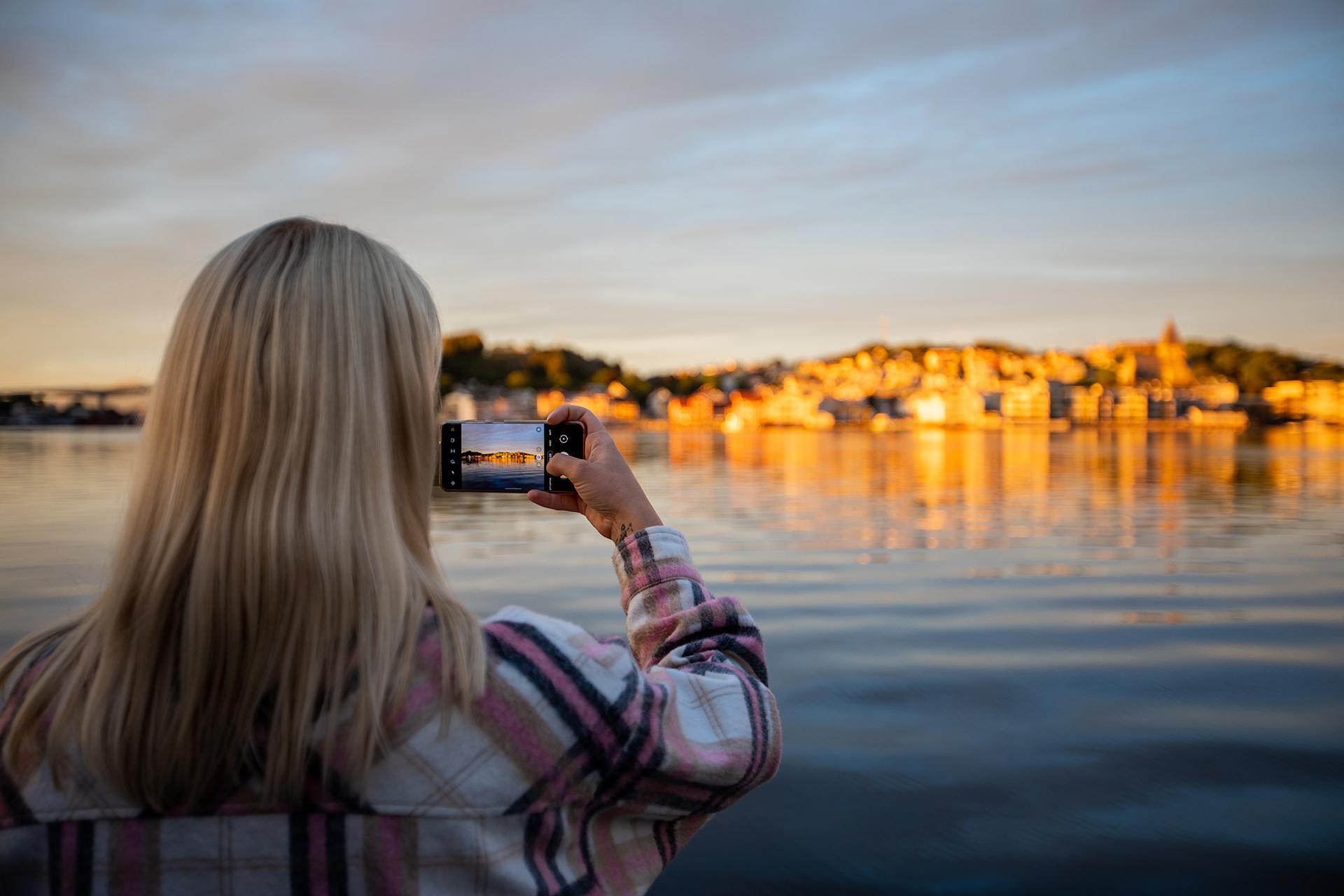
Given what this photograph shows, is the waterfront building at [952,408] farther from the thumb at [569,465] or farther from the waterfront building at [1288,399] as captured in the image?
the thumb at [569,465]

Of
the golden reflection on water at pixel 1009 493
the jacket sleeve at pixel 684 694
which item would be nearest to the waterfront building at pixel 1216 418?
the golden reflection on water at pixel 1009 493

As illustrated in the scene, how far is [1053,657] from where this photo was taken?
4.75 m

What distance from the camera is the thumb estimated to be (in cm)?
161

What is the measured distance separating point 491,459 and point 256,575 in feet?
2.54

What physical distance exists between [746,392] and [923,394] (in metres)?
25.3

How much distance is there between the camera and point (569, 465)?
161 cm

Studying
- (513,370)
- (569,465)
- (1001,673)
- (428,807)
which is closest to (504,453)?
(569,465)

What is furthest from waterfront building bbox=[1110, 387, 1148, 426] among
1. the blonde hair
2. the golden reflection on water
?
the blonde hair

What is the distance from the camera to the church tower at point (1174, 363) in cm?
16100

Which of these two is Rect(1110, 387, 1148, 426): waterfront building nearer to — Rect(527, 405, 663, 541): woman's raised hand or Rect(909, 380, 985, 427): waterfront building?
Rect(909, 380, 985, 427): waterfront building

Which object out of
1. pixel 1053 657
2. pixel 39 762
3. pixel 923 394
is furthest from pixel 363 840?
pixel 923 394

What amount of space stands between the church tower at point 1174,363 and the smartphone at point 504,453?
174972mm

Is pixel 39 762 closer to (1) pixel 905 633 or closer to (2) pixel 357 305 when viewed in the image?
(2) pixel 357 305

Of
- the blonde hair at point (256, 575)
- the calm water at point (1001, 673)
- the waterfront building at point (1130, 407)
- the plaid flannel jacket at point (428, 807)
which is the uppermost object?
the waterfront building at point (1130, 407)
